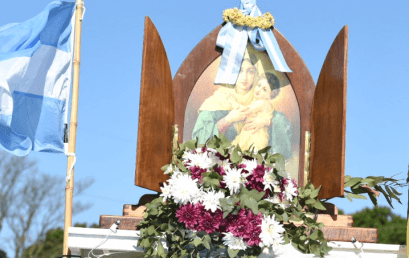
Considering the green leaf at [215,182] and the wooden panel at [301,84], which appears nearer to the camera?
the green leaf at [215,182]

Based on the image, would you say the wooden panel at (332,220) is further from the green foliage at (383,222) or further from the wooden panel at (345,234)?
the green foliage at (383,222)

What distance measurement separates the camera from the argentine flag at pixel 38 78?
7234 mm

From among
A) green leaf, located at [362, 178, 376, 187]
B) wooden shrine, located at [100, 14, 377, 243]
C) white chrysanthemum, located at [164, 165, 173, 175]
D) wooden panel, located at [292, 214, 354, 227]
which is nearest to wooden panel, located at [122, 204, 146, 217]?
wooden shrine, located at [100, 14, 377, 243]

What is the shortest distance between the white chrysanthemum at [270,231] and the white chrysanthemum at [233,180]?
1.12ft

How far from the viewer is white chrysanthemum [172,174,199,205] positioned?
5168 mm

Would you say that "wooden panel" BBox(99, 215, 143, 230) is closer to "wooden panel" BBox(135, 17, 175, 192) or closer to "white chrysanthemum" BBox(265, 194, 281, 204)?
"wooden panel" BBox(135, 17, 175, 192)

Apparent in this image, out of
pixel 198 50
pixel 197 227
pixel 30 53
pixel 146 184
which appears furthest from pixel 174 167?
pixel 30 53

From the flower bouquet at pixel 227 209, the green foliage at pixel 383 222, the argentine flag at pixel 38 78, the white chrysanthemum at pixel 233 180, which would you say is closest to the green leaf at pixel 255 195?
the flower bouquet at pixel 227 209

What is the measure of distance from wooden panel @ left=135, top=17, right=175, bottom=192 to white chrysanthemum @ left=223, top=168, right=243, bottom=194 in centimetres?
76

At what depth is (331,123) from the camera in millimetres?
5672

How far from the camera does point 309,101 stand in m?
6.11

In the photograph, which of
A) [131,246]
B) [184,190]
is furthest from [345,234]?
[131,246]

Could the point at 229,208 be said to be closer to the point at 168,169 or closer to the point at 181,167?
the point at 181,167

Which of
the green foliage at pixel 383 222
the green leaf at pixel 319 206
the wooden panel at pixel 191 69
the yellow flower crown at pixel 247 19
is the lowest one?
the green foliage at pixel 383 222
